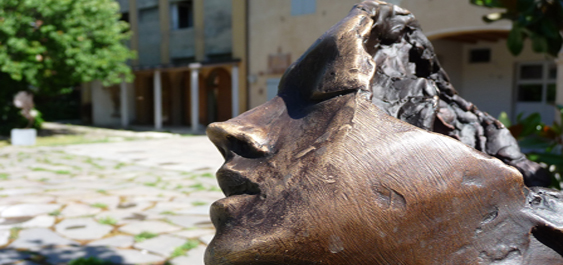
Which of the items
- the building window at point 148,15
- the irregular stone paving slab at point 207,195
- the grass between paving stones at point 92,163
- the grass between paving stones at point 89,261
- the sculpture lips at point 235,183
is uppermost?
the building window at point 148,15

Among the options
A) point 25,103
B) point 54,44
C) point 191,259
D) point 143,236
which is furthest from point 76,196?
point 54,44

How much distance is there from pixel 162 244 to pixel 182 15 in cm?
1515

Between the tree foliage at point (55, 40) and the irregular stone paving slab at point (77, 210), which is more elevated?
the tree foliage at point (55, 40)

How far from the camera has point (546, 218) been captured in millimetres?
945

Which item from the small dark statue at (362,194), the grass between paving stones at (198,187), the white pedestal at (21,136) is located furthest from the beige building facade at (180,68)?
the small dark statue at (362,194)

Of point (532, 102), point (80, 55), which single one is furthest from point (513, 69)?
point (80, 55)

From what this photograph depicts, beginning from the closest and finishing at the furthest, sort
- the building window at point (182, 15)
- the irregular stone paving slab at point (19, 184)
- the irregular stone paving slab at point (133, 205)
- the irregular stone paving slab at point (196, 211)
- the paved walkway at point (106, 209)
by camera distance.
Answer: the paved walkway at point (106, 209)
the irregular stone paving slab at point (196, 211)
the irregular stone paving slab at point (133, 205)
the irregular stone paving slab at point (19, 184)
the building window at point (182, 15)

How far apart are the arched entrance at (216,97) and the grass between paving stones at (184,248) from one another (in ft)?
42.0

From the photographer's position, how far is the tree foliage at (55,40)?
11422 mm

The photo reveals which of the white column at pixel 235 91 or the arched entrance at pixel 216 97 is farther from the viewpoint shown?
the arched entrance at pixel 216 97

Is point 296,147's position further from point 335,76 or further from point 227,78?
point 227,78

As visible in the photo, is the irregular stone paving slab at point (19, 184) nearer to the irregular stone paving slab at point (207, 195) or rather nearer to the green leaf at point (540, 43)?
the irregular stone paving slab at point (207, 195)

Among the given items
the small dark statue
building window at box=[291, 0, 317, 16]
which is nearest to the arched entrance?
building window at box=[291, 0, 317, 16]

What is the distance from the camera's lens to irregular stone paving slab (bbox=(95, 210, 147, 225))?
4.20 metres
